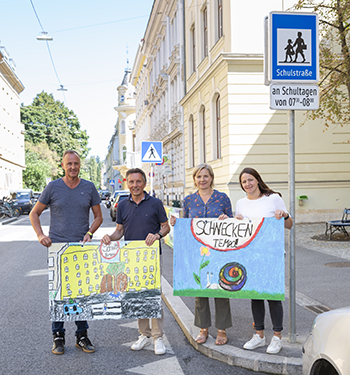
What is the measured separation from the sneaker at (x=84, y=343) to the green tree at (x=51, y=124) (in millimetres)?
63898

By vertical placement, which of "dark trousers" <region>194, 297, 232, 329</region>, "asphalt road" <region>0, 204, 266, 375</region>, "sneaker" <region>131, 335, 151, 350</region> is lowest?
"asphalt road" <region>0, 204, 266, 375</region>

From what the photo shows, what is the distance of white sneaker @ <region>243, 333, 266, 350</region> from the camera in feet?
14.8

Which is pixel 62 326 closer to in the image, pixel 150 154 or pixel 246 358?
pixel 246 358

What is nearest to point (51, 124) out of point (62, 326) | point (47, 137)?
point (47, 137)

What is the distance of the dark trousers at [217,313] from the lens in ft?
15.4

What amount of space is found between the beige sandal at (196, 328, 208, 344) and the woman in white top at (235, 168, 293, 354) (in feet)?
1.39

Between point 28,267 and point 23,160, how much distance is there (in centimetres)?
5041

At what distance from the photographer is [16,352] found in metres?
4.82

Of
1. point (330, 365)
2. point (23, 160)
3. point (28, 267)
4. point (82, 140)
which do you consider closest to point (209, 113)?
point (28, 267)

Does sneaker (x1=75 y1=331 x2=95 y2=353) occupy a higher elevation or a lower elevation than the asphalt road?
higher

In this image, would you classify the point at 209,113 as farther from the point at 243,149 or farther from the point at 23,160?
the point at 23,160

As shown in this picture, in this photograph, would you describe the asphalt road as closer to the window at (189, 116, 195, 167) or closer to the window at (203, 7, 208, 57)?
the window at (203, 7, 208, 57)

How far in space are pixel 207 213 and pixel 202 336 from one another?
1220 mm

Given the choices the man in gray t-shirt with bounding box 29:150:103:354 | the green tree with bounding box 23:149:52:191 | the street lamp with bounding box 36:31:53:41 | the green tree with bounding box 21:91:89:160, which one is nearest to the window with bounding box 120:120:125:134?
the green tree with bounding box 21:91:89:160
